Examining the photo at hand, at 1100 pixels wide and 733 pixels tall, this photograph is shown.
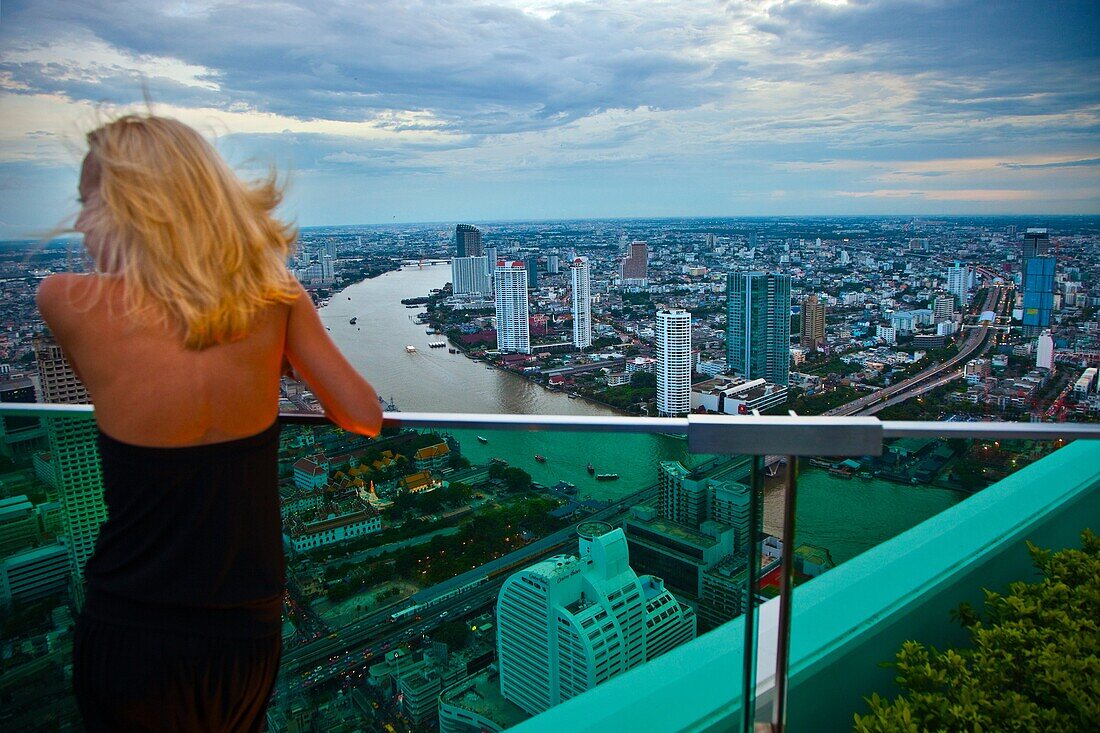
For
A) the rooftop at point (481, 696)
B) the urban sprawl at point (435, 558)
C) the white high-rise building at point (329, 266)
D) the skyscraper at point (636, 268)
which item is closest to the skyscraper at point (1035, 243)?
the skyscraper at point (636, 268)

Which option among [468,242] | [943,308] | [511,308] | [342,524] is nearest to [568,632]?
[342,524]

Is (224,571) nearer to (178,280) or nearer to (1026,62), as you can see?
(178,280)

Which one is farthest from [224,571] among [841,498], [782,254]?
[782,254]

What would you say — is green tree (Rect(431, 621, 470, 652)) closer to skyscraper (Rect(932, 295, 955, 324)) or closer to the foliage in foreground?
the foliage in foreground

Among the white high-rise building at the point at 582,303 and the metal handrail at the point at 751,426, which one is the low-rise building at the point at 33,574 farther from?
the white high-rise building at the point at 582,303

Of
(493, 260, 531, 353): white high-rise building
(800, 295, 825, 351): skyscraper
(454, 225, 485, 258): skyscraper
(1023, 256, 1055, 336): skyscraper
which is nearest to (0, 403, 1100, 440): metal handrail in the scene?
(1023, 256, 1055, 336): skyscraper

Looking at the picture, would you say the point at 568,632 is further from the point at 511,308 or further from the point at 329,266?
the point at 511,308
